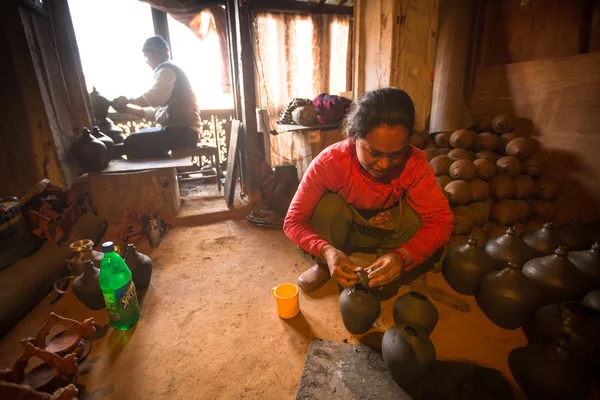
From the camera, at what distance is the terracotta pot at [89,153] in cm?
339

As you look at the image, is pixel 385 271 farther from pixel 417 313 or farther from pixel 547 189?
pixel 547 189

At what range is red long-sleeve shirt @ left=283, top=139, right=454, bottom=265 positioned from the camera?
1784 mm

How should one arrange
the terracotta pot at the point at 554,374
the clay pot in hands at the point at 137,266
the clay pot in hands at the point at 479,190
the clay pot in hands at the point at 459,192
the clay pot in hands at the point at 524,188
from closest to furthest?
the terracotta pot at the point at 554,374 < the clay pot in hands at the point at 137,266 < the clay pot in hands at the point at 459,192 < the clay pot in hands at the point at 479,190 < the clay pot in hands at the point at 524,188

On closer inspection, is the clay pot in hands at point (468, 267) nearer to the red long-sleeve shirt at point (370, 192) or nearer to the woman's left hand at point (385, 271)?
the red long-sleeve shirt at point (370, 192)

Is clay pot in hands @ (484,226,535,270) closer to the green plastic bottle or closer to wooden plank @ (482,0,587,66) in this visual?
the green plastic bottle

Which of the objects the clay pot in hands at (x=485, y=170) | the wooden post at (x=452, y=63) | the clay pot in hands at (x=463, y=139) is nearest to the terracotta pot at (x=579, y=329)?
the clay pot in hands at (x=485, y=170)

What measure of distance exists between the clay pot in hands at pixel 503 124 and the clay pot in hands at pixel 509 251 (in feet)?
5.46

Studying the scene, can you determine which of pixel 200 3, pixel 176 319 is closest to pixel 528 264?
pixel 176 319

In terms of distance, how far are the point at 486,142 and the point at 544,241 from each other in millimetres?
1309

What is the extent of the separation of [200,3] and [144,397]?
539 centimetres

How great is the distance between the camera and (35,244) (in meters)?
2.33

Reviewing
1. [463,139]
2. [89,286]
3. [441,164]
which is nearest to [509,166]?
[463,139]

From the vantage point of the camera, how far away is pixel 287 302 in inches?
73.5

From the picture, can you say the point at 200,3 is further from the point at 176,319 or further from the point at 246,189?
the point at 176,319
